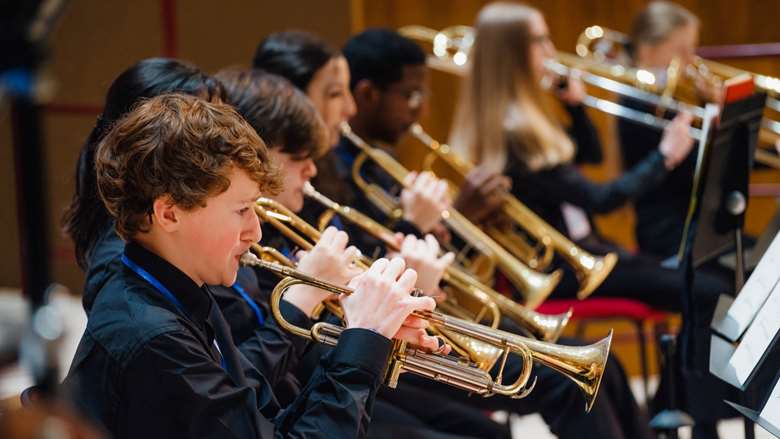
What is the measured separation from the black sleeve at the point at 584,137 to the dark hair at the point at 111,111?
216 centimetres

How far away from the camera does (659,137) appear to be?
12.0 feet

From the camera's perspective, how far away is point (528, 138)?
308 centimetres

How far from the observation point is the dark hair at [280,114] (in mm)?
2018

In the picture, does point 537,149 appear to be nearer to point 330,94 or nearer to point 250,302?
point 330,94

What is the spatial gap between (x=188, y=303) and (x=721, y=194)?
4.22 feet

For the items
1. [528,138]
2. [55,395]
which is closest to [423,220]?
[528,138]

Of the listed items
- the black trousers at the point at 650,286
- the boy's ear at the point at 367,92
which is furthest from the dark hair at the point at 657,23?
the boy's ear at the point at 367,92

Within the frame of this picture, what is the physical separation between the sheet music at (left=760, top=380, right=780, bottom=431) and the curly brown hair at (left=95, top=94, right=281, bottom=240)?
0.89 metres

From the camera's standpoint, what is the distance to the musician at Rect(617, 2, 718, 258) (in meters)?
3.49

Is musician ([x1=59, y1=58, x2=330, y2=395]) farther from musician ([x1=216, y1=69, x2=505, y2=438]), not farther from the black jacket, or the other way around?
the black jacket

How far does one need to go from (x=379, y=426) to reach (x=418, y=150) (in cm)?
224

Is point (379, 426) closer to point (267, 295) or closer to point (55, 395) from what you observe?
point (267, 295)

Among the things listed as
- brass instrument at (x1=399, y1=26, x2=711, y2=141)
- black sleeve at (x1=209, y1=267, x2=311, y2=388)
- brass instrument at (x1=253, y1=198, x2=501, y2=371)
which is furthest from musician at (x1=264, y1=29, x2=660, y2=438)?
brass instrument at (x1=399, y1=26, x2=711, y2=141)

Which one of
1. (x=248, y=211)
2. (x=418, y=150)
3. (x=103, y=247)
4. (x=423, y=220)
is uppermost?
(x=248, y=211)
